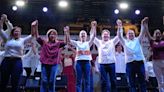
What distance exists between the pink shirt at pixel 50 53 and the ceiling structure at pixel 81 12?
12.8ft

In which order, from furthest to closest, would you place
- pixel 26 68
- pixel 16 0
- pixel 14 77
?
pixel 16 0 < pixel 26 68 < pixel 14 77

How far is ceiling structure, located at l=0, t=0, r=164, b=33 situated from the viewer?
8.91 metres

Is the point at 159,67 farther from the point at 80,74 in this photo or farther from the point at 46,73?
the point at 46,73

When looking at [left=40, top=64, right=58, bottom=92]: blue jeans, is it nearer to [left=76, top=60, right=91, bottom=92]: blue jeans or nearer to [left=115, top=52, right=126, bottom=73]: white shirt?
[left=76, top=60, right=91, bottom=92]: blue jeans

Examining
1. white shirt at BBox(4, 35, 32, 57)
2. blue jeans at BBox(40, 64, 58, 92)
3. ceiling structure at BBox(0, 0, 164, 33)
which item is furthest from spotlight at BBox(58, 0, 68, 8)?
blue jeans at BBox(40, 64, 58, 92)

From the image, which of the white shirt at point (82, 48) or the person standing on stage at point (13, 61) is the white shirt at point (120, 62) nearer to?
the white shirt at point (82, 48)

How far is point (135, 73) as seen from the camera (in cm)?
516

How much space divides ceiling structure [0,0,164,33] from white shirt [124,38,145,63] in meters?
3.52

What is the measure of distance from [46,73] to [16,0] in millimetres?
4276

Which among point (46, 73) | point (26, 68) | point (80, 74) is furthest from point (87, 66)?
point (26, 68)

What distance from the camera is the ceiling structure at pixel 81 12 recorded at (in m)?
8.91

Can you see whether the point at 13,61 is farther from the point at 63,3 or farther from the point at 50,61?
the point at 63,3

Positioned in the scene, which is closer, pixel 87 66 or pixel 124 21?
pixel 87 66

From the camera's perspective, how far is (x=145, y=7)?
9.16 meters
